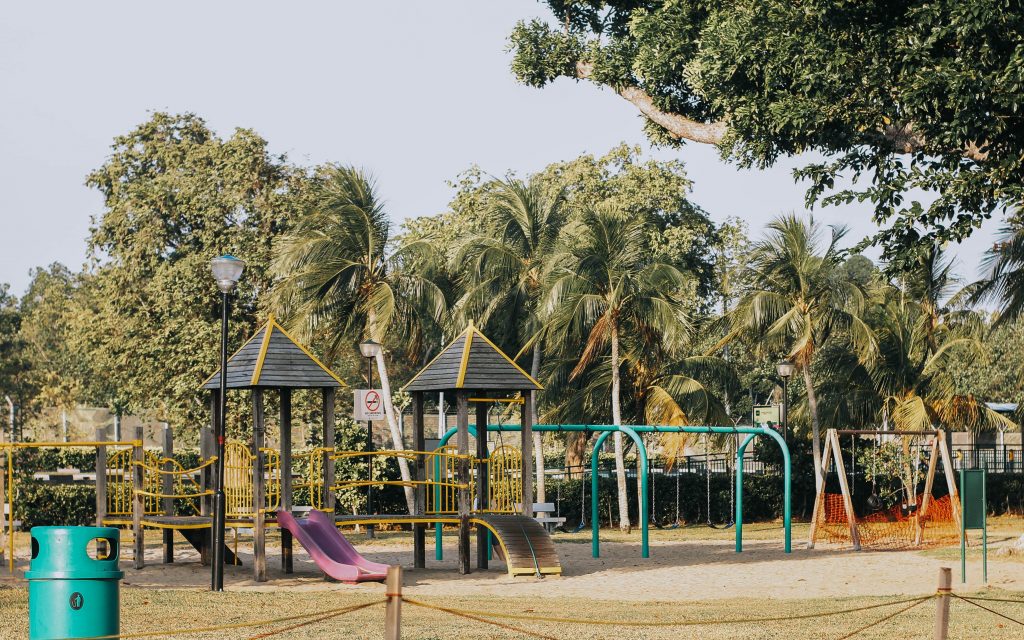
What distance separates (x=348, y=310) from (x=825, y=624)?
19.8 metres

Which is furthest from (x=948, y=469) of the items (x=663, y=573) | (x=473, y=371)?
(x=473, y=371)

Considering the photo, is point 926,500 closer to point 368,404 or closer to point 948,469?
point 948,469

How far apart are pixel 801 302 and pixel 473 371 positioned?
15.7m

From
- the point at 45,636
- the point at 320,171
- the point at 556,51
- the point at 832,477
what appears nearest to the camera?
the point at 45,636

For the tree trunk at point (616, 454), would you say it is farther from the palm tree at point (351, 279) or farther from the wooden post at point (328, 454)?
the wooden post at point (328, 454)

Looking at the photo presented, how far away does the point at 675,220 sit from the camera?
45781 mm

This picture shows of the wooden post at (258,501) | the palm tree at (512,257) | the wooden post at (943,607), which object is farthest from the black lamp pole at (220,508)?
the palm tree at (512,257)

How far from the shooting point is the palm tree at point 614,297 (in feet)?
98.8

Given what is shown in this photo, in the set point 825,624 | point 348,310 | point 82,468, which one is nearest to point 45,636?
point 825,624

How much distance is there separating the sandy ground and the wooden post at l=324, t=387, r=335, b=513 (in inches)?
43.4

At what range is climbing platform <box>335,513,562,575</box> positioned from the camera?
1823 cm

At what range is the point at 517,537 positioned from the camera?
18.6m

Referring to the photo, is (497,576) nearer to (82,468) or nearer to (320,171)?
(320,171)

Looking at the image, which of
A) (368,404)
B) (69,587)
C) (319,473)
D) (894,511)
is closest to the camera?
(69,587)
